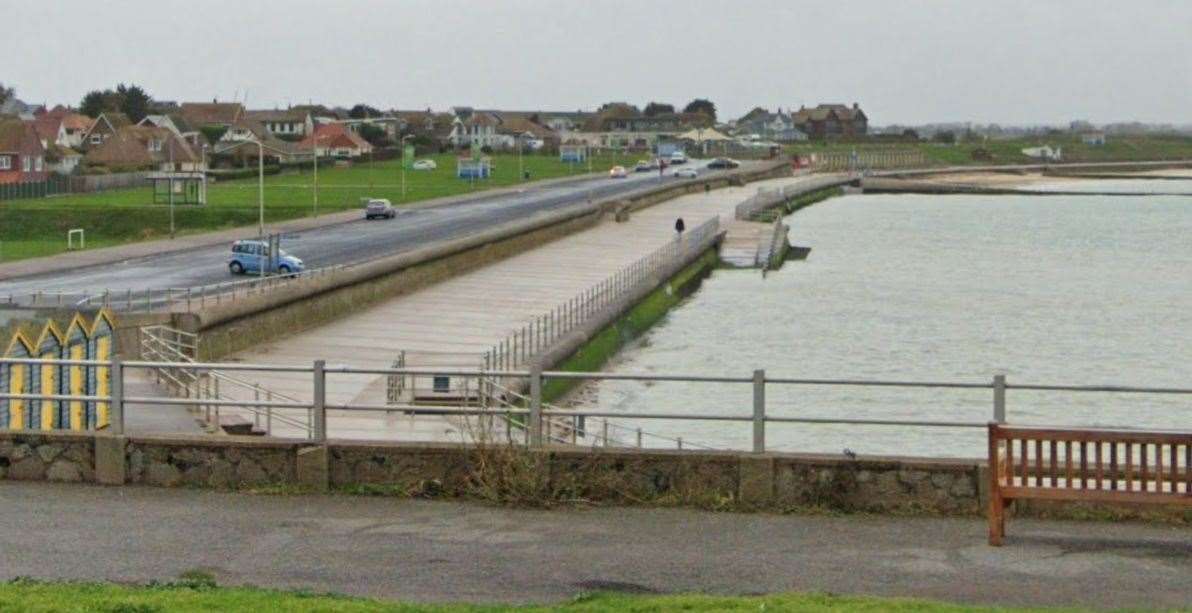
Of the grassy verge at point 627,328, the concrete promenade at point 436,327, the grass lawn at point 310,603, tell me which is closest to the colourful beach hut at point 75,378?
the concrete promenade at point 436,327

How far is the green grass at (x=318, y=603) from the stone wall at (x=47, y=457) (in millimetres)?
4109

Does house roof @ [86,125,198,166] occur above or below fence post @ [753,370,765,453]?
above

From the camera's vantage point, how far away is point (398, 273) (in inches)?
2403

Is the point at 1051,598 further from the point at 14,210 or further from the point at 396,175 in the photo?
the point at 396,175

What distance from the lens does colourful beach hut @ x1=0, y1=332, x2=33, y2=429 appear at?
2267 cm

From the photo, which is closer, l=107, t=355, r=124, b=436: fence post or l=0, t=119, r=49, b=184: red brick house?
l=107, t=355, r=124, b=436: fence post

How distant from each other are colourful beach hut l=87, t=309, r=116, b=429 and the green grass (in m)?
14.6

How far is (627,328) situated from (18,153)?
76.1 metres

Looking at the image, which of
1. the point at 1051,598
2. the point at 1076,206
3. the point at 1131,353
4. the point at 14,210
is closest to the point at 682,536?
the point at 1051,598

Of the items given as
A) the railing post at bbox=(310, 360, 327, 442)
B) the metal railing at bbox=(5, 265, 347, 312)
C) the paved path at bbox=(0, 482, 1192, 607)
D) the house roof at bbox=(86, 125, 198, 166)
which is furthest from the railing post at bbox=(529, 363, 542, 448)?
the house roof at bbox=(86, 125, 198, 166)

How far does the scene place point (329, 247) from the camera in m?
71.3

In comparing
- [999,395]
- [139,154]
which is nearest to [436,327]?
[999,395]

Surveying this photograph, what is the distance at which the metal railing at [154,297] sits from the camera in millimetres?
42781

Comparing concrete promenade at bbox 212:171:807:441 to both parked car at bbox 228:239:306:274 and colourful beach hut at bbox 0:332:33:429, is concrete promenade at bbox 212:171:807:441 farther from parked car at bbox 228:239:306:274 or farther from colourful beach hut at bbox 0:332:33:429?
colourful beach hut at bbox 0:332:33:429
